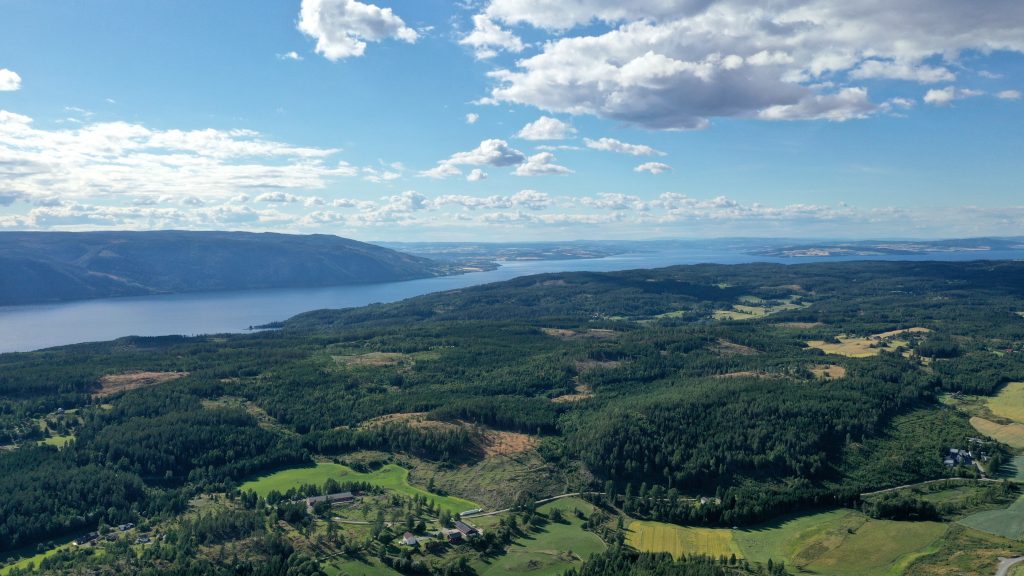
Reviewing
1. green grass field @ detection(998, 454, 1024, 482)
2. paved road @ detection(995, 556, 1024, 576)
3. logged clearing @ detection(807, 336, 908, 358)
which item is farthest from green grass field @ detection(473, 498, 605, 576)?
logged clearing @ detection(807, 336, 908, 358)

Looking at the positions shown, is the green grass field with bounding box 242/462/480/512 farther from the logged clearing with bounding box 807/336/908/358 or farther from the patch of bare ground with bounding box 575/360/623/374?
the logged clearing with bounding box 807/336/908/358

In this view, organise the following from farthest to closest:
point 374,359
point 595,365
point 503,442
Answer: point 374,359
point 595,365
point 503,442

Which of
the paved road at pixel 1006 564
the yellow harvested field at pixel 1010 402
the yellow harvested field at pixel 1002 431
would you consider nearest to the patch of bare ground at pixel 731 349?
the yellow harvested field at pixel 1010 402

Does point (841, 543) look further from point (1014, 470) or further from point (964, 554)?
point (1014, 470)

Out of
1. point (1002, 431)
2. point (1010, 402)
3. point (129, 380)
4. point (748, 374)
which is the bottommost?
point (1002, 431)

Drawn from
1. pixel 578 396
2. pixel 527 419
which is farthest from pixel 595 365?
pixel 527 419

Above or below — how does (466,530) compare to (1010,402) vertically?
below

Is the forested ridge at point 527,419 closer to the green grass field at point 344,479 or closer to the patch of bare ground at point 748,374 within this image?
the patch of bare ground at point 748,374
